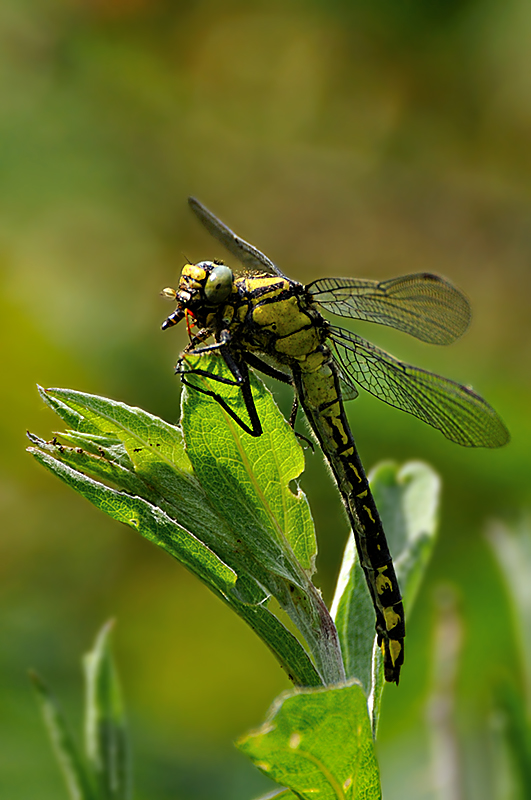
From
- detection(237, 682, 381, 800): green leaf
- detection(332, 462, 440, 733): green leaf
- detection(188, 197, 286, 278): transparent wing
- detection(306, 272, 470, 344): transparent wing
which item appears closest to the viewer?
detection(237, 682, 381, 800): green leaf

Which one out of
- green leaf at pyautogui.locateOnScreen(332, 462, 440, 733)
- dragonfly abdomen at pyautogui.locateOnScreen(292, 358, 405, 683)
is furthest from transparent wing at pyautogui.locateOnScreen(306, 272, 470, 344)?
green leaf at pyautogui.locateOnScreen(332, 462, 440, 733)

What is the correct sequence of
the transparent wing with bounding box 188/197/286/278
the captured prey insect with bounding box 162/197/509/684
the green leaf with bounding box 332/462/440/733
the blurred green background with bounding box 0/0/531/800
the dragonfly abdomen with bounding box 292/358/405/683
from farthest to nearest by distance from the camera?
the blurred green background with bounding box 0/0/531/800
the transparent wing with bounding box 188/197/286/278
the captured prey insect with bounding box 162/197/509/684
the dragonfly abdomen with bounding box 292/358/405/683
the green leaf with bounding box 332/462/440/733

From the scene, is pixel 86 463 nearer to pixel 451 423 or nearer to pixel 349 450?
pixel 349 450

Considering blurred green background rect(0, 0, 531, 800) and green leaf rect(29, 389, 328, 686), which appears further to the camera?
blurred green background rect(0, 0, 531, 800)

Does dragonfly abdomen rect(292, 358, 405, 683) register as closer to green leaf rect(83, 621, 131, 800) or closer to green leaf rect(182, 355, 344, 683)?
green leaf rect(182, 355, 344, 683)

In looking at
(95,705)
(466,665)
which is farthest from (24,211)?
(95,705)

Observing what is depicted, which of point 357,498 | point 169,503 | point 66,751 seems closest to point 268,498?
point 169,503

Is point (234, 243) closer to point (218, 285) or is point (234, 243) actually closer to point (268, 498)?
point (218, 285)
